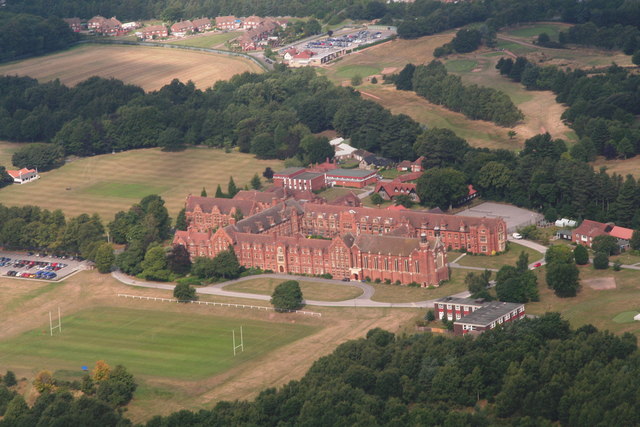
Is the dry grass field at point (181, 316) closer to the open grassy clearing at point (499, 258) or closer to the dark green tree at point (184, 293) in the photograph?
the dark green tree at point (184, 293)

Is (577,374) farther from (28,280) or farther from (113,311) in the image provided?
→ (28,280)

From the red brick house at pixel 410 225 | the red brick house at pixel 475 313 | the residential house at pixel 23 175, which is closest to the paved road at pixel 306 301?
the red brick house at pixel 475 313

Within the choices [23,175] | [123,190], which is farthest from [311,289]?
[23,175]

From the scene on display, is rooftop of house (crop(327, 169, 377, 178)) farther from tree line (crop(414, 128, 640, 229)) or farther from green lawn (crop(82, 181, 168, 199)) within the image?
green lawn (crop(82, 181, 168, 199))

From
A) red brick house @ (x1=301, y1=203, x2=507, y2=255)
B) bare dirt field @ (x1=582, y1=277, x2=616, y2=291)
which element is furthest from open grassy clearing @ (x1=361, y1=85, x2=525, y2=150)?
bare dirt field @ (x1=582, y1=277, x2=616, y2=291)

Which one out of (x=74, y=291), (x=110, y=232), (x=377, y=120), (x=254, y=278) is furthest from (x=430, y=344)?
(x=377, y=120)

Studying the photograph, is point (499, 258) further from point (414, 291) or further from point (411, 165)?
point (411, 165)
